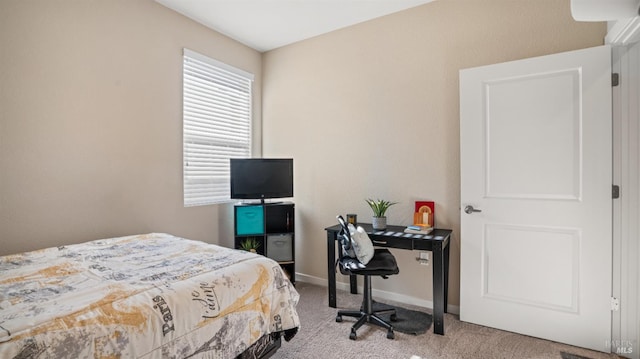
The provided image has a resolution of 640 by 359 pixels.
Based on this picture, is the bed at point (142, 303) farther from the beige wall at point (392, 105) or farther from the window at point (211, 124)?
the beige wall at point (392, 105)

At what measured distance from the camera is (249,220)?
3318mm

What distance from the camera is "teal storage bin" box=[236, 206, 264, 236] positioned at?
3289 millimetres

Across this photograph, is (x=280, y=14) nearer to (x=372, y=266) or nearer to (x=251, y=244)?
(x=251, y=244)

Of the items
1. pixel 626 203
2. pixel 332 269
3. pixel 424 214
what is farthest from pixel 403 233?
pixel 626 203

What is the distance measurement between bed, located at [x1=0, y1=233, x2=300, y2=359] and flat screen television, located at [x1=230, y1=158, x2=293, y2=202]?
1216mm

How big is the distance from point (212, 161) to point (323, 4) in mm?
1958

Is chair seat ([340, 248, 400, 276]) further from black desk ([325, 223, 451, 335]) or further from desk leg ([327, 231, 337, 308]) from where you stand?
desk leg ([327, 231, 337, 308])

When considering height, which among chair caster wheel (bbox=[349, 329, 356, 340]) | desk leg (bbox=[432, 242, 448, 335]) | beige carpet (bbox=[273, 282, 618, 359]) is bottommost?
beige carpet (bbox=[273, 282, 618, 359])

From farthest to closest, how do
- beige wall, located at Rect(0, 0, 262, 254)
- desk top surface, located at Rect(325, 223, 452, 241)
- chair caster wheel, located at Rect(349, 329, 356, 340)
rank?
desk top surface, located at Rect(325, 223, 452, 241), chair caster wheel, located at Rect(349, 329, 356, 340), beige wall, located at Rect(0, 0, 262, 254)

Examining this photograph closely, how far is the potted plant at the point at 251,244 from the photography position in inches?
131

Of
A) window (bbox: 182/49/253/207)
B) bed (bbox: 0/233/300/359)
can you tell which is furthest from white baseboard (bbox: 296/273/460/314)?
bed (bbox: 0/233/300/359)

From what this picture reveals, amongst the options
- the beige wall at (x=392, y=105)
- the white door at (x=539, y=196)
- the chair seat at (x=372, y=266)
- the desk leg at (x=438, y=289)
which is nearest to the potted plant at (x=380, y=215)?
the beige wall at (x=392, y=105)

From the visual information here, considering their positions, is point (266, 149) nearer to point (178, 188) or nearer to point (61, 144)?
point (178, 188)

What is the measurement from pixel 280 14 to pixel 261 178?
166 cm
